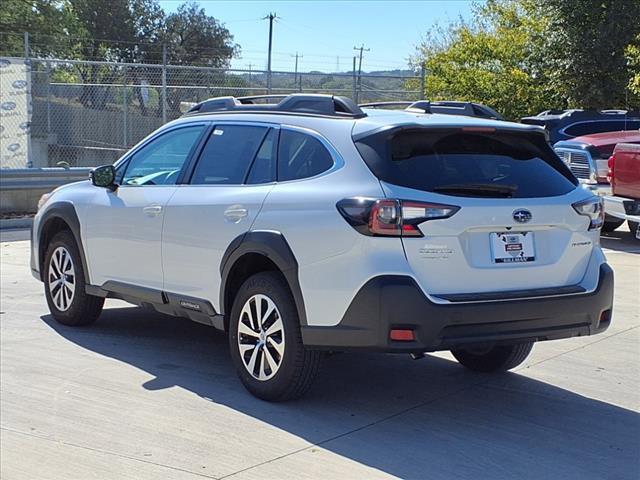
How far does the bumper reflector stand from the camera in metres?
4.79

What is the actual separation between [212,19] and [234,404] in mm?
52788

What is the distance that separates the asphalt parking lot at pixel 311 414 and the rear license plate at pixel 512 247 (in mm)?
976

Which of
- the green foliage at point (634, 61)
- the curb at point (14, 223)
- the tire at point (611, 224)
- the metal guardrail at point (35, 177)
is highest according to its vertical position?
the green foliage at point (634, 61)

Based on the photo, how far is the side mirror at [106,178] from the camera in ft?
23.0

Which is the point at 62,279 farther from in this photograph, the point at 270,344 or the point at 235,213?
the point at 270,344

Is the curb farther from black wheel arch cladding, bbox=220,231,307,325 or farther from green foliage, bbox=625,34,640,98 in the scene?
green foliage, bbox=625,34,640,98

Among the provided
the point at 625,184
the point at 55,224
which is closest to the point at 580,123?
the point at 625,184

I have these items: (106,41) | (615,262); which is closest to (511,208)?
(615,262)

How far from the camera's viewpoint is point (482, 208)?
16.3 ft

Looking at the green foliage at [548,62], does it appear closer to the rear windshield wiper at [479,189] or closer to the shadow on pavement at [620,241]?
the shadow on pavement at [620,241]

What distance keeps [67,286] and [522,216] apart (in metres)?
4.04

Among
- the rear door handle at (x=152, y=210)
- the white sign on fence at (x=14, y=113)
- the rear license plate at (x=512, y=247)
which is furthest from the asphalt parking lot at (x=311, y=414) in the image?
the white sign on fence at (x=14, y=113)

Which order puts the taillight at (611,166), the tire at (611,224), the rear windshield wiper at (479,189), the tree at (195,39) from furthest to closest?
1. the tree at (195,39)
2. the tire at (611,224)
3. the taillight at (611,166)
4. the rear windshield wiper at (479,189)

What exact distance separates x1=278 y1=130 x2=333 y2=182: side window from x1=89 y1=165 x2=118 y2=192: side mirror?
1.87 m
